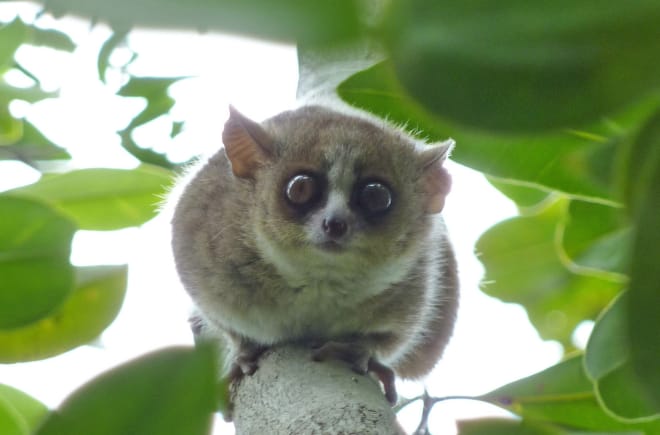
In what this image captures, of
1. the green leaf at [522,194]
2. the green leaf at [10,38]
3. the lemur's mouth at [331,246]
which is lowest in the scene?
the lemur's mouth at [331,246]

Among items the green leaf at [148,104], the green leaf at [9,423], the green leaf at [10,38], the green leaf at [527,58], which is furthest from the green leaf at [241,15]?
the green leaf at [148,104]

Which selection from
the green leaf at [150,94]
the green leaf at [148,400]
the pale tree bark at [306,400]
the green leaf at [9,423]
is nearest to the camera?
the green leaf at [148,400]

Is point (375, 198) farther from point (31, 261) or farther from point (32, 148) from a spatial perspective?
point (31, 261)

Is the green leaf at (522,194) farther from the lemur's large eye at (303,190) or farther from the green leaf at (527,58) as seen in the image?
the green leaf at (527,58)

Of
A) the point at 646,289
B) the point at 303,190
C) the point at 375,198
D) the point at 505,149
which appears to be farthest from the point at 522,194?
the point at 646,289

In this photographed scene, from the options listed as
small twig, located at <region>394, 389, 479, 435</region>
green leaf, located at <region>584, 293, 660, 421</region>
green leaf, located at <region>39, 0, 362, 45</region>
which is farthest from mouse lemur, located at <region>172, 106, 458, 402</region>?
green leaf, located at <region>39, 0, 362, 45</region>

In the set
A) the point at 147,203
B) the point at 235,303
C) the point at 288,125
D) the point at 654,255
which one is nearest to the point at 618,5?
the point at 654,255

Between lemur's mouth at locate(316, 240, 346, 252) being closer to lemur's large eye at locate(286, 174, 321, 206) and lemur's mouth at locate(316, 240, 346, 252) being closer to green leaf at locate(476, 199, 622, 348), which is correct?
lemur's large eye at locate(286, 174, 321, 206)
